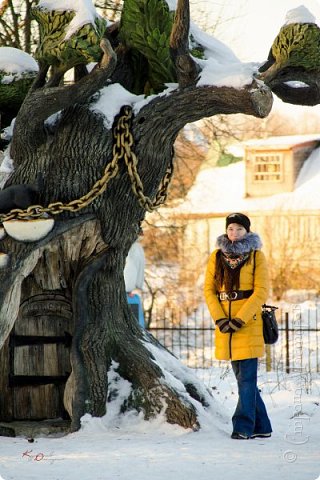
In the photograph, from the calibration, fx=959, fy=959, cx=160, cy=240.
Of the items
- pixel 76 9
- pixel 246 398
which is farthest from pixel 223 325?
pixel 76 9

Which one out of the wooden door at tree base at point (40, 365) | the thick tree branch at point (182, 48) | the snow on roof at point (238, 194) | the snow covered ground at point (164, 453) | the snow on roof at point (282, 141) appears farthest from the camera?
the snow on roof at point (282, 141)

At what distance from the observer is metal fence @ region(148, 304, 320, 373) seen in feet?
55.5

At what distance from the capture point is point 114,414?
816 cm

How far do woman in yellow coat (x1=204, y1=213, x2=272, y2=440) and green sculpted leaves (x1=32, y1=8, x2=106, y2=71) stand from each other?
184 cm

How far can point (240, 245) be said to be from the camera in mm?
7910

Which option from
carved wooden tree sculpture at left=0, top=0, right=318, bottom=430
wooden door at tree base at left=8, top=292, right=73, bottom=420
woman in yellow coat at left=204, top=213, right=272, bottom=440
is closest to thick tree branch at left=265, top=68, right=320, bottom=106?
carved wooden tree sculpture at left=0, top=0, right=318, bottom=430

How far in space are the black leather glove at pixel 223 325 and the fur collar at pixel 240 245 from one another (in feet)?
1.85

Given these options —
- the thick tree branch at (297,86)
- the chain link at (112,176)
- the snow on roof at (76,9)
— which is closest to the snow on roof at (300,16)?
the thick tree branch at (297,86)

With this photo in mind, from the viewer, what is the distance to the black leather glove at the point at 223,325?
7.79 metres

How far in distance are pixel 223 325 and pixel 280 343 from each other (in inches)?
582

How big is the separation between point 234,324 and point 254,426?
0.90 m

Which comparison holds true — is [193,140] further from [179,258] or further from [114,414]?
[114,414]

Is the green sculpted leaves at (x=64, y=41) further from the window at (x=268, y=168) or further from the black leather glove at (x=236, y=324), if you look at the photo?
the window at (x=268, y=168)

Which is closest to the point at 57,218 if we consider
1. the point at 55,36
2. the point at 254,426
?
the point at 55,36
